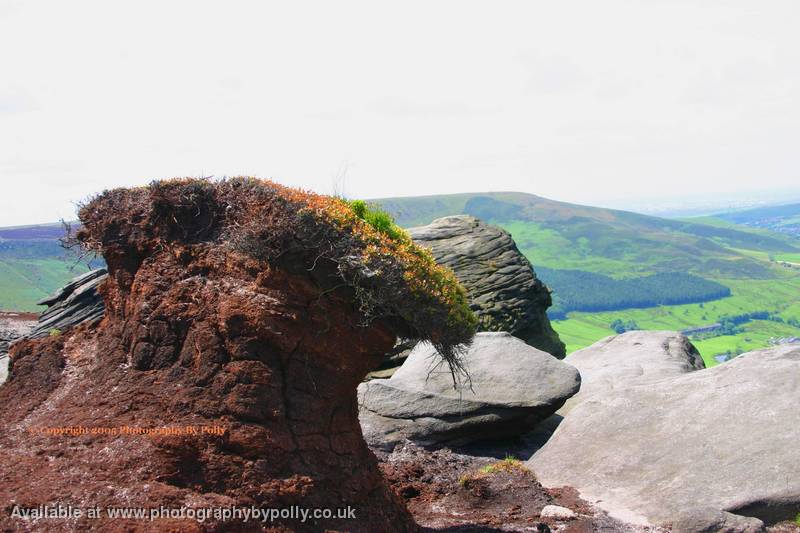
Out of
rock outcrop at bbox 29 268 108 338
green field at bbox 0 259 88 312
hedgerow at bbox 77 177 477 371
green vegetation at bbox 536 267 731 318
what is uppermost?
hedgerow at bbox 77 177 477 371

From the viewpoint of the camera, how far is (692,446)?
13023 millimetres

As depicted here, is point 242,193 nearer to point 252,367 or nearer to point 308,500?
point 252,367

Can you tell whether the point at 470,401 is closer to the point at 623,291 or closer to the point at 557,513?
the point at 557,513

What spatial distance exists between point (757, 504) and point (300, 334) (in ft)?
25.9

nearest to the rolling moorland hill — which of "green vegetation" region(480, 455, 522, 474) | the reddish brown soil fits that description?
"green vegetation" region(480, 455, 522, 474)

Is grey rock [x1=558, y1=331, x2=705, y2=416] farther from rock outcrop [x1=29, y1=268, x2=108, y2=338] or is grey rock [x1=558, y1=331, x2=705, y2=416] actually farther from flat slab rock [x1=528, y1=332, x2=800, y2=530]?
rock outcrop [x1=29, y1=268, x2=108, y2=338]

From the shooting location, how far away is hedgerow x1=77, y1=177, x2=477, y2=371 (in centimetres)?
945

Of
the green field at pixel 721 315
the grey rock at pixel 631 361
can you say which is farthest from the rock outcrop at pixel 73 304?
the green field at pixel 721 315

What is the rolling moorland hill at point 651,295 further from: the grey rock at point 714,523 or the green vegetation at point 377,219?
the green vegetation at point 377,219

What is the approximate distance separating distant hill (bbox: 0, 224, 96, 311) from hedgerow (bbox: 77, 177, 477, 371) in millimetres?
92872

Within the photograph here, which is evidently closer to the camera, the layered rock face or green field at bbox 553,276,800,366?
the layered rock face

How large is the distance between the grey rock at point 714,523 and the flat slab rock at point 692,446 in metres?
0.06

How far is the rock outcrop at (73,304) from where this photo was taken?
80.1ft

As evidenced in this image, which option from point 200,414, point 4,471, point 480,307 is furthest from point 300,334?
point 480,307
